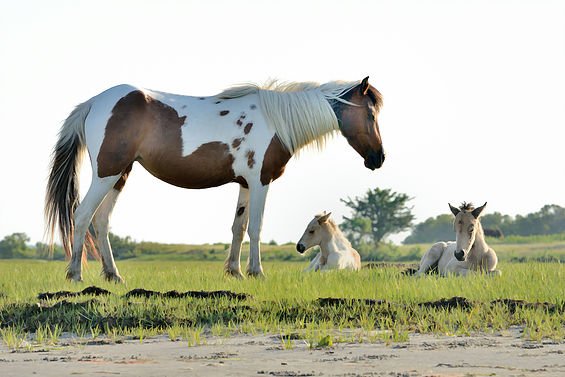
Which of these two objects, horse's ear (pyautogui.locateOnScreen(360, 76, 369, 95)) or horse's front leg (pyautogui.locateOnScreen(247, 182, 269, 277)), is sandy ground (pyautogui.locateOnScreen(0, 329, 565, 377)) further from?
horse's ear (pyautogui.locateOnScreen(360, 76, 369, 95))

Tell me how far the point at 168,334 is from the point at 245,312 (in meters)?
1.16

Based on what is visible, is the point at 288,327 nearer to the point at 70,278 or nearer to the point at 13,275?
the point at 70,278

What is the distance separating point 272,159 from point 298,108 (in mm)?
740

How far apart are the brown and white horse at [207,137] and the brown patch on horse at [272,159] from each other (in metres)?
0.01

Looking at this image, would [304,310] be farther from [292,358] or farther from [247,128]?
[247,128]

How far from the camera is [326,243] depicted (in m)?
15.1

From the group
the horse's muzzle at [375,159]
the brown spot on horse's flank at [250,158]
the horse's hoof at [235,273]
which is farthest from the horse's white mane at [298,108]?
the horse's hoof at [235,273]

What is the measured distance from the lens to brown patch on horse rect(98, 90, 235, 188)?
479 inches

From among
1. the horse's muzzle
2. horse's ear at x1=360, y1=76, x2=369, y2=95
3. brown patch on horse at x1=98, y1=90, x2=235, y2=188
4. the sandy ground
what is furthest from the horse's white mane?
the sandy ground

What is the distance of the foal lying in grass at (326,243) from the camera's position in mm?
14953

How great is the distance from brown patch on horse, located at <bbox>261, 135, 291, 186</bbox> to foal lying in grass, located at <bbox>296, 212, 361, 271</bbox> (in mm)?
2855

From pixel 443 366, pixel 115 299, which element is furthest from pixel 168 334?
pixel 443 366

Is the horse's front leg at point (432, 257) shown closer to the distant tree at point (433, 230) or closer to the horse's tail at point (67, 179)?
the horse's tail at point (67, 179)

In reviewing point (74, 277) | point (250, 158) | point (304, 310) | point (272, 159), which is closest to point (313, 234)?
point (272, 159)
